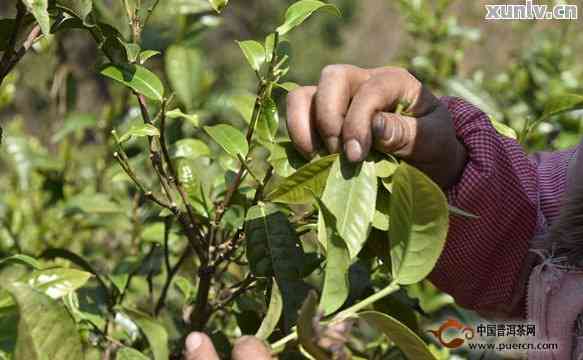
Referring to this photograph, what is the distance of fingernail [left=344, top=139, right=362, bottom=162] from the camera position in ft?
2.65

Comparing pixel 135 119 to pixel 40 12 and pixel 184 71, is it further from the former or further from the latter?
pixel 40 12

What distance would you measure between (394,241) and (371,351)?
0.59 m

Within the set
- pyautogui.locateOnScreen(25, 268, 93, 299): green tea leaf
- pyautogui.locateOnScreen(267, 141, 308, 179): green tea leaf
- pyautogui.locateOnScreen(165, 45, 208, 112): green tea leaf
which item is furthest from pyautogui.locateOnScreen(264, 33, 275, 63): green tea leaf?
pyautogui.locateOnScreen(165, 45, 208, 112): green tea leaf

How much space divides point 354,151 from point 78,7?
34 centimetres

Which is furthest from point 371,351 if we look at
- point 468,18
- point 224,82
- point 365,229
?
point 468,18

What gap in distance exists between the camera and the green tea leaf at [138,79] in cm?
87

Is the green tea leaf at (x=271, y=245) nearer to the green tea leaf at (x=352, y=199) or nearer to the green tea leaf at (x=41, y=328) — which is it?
the green tea leaf at (x=352, y=199)

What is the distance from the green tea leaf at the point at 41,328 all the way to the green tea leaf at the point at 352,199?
0.94ft

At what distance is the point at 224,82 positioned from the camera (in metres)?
6.07

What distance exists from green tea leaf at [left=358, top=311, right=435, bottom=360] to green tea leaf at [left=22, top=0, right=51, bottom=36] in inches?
16.1

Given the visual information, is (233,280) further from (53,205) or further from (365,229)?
(53,205)

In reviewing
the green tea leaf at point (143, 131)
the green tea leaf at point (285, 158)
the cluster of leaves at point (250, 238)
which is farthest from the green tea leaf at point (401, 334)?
the green tea leaf at point (143, 131)

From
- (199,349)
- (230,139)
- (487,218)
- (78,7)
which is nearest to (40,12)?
(78,7)

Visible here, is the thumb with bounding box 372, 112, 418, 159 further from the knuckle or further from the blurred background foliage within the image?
the blurred background foliage
